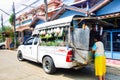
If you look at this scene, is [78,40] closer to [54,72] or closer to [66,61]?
[66,61]

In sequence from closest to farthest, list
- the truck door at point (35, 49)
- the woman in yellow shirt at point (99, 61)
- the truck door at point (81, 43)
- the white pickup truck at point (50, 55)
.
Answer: the woman in yellow shirt at point (99, 61) < the truck door at point (81, 43) < the white pickup truck at point (50, 55) < the truck door at point (35, 49)

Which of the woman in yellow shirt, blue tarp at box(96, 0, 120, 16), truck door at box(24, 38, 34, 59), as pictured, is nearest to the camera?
the woman in yellow shirt

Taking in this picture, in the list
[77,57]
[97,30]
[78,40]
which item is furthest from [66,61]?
[97,30]

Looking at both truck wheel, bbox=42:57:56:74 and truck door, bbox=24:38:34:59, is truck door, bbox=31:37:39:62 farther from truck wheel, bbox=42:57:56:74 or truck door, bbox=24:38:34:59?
truck wheel, bbox=42:57:56:74

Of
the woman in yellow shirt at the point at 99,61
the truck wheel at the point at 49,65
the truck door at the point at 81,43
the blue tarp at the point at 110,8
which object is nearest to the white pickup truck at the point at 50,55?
the truck wheel at the point at 49,65

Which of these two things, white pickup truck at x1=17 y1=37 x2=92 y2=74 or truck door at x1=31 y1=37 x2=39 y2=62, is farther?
truck door at x1=31 y1=37 x2=39 y2=62

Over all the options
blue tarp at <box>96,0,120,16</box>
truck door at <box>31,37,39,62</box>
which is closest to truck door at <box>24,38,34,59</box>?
truck door at <box>31,37,39,62</box>

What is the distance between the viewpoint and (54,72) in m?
8.76

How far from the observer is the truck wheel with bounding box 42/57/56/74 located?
8485 mm

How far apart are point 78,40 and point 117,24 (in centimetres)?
692

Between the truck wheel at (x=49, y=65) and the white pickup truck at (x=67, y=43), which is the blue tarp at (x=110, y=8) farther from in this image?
the truck wheel at (x=49, y=65)

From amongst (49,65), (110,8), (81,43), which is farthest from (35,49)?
(110,8)

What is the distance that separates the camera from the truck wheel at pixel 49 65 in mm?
8485

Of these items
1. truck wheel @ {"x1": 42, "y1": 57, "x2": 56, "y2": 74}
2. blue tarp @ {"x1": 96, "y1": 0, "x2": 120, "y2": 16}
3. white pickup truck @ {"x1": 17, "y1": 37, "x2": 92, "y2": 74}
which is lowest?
truck wheel @ {"x1": 42, "y1": 57, "x2": 56, "y2": 74}
